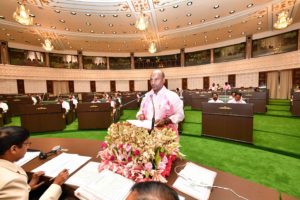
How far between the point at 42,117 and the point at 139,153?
210 inches

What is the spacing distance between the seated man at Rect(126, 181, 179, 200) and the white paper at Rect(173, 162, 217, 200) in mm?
541

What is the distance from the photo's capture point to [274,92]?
1348 cm

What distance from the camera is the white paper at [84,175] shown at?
116 cm

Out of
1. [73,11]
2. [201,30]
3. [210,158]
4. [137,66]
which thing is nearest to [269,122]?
[210,158]

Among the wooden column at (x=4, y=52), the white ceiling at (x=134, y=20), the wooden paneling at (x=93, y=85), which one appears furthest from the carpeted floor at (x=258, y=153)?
the wooden paneling at (x=93, y=85)

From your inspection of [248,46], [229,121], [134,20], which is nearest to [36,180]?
[229,121]

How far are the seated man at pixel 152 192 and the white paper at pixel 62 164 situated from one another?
1002 mm

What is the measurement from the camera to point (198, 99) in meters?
8.84

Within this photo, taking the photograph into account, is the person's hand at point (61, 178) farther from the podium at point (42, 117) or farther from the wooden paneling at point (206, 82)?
the wooden paneling at point (206, 82)

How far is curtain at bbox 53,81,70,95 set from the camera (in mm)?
16500

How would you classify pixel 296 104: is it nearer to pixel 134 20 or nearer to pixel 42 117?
pixel 42 117

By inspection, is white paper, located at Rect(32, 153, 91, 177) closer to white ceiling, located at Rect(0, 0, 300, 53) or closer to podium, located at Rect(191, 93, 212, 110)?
podium, located at Rect(191, 93, 212, 110)

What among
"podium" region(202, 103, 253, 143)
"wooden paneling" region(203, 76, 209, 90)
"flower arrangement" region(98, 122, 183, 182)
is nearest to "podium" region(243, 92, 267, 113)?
"podium" region(202, 103, 253, 143)

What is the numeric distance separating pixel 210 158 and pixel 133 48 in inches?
602
